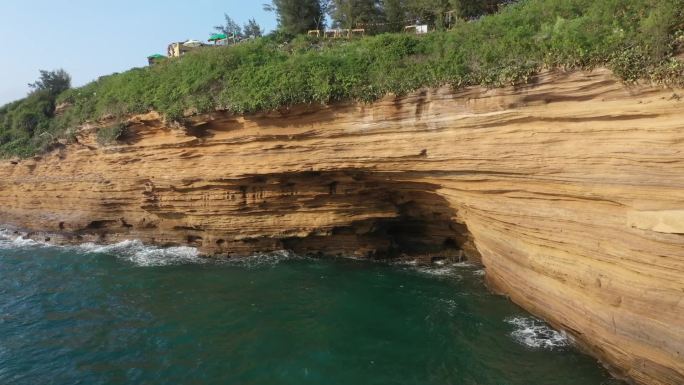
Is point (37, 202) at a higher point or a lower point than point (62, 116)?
lower

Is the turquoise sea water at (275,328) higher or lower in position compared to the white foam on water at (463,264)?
lower

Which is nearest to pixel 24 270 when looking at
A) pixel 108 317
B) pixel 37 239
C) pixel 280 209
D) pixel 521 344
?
pixel 37 239

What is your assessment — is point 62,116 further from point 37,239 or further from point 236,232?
point 236,232

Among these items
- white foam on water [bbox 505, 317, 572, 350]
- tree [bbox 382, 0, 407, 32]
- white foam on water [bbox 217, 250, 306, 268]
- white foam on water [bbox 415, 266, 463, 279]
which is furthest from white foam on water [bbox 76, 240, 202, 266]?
tree [bbox 382, 0, 407, 32]

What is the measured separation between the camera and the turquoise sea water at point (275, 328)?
354 inches

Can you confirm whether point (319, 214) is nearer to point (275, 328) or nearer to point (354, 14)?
point (275, 328)

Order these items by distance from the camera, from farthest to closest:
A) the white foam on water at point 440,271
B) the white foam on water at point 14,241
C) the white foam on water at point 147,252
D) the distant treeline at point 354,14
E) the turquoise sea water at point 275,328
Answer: the distant treeline at point 354,14 < the white foam on water at point 14,241 < the white foam on water at point 147,252 < the white foam on water at point 440,271 < the turquoise sea water at point 275,328

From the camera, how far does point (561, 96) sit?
28.0 feet

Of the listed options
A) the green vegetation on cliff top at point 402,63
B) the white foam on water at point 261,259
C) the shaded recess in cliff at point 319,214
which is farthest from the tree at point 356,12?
the white foam on water at point 261,259

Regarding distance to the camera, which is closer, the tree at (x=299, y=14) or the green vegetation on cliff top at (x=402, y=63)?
the green vegetation on cliff top at (x=402, y=63)

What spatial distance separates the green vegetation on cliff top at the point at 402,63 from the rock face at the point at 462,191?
39 centimetres

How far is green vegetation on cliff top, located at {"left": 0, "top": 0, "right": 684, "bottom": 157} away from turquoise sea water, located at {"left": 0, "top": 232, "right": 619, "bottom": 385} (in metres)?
5.16

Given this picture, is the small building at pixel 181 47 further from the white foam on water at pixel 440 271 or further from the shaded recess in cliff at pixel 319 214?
the white foam on water at pixel 440 271

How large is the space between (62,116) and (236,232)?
39.3 ft
